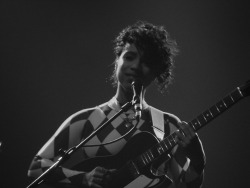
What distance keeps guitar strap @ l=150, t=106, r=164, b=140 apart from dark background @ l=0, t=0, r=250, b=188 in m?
0.50

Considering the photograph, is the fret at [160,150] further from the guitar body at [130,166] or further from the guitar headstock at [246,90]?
the guitar headstock at [246,90]

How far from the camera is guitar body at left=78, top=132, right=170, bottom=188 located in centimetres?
187

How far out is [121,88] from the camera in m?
2.14

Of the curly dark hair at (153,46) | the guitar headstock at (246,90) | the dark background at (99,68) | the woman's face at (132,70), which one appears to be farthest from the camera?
the dark background at (99,68)

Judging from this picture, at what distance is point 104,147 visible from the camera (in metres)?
1.98

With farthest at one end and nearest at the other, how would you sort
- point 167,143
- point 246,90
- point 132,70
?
1. point 132,70
2. point 167,143
3. point 246,90

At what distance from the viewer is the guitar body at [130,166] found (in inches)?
73.7

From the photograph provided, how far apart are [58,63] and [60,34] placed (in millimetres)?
234

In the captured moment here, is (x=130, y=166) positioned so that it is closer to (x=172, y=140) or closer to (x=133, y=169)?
(x=133, y=169)

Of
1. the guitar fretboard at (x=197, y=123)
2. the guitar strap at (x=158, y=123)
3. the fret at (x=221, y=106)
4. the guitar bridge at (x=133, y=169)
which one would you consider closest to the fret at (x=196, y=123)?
the guitar fretboard at (x=197, y=123)

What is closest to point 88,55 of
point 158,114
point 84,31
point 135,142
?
point 84,31

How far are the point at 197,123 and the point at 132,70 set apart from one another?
0.47m

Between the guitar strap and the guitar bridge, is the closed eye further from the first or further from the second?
the guitar bridge

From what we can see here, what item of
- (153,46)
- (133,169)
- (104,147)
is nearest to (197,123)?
(133,169)
